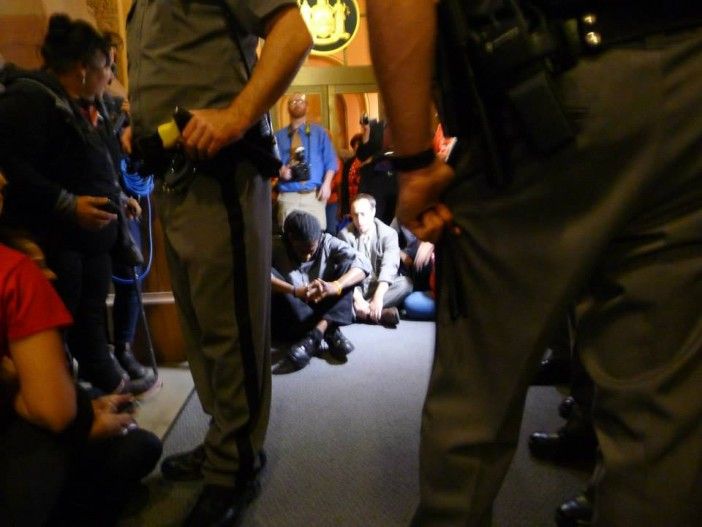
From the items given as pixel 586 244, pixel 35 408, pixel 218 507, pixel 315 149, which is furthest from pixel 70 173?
pixel 315 149

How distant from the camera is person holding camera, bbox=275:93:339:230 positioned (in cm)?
361

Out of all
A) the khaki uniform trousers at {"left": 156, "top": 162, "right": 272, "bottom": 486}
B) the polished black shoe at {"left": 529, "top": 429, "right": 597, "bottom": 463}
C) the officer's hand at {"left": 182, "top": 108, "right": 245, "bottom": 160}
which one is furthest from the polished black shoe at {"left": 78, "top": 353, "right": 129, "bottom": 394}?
the polished black shoe at {"left": 529, "top": 429, "right": 597, "bottom": 463}

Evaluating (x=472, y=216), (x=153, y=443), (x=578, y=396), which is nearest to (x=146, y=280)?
(x=153, y=443)

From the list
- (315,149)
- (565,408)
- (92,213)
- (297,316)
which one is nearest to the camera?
(92,213)

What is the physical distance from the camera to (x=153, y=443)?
1322 millimetres

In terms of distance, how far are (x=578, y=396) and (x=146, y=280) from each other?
67.8 inches

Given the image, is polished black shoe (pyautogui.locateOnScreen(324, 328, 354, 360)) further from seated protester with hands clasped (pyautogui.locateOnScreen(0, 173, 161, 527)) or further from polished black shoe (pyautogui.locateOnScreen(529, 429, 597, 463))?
seated protester with hands clasped (pyautogui.locateOnScreen(0, 173, 161, 527))

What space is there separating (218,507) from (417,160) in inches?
36.1

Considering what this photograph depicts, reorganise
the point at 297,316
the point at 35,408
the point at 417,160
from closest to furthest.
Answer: the point at 417,160, the point at 35,408, the point at 297,316

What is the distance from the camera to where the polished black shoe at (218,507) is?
1.15 meters

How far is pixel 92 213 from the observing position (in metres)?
1.58

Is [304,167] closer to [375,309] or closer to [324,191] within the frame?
[324,191]

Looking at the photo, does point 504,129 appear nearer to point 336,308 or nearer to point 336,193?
point 336,308

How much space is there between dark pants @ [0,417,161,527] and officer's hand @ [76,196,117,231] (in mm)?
650
